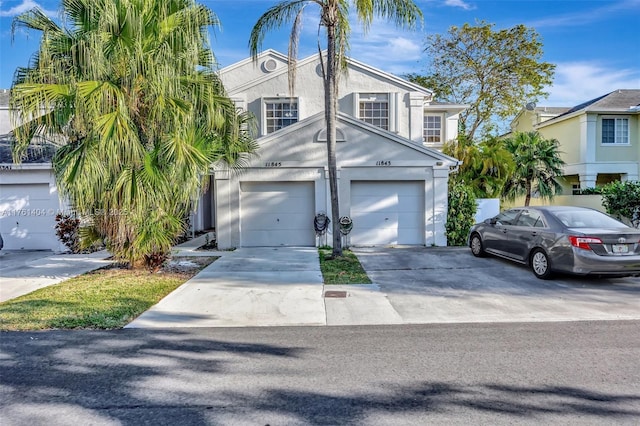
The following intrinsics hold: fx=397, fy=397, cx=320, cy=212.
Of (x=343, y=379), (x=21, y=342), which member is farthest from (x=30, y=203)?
(x=343, y=379)

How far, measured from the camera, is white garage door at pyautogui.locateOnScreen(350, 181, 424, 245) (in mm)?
13156

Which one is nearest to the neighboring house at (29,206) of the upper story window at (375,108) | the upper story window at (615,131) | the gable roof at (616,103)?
the upper story window at (375,108)

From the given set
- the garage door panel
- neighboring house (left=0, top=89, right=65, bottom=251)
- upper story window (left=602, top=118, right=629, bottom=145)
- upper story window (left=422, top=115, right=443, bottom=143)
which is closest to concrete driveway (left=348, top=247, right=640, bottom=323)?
the garage door panel

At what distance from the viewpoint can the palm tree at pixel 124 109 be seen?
759 centimetres

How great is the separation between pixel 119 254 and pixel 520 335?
8.04m

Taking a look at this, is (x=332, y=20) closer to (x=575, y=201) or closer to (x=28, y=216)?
(x=28, y=216)

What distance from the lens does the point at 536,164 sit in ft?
56.2

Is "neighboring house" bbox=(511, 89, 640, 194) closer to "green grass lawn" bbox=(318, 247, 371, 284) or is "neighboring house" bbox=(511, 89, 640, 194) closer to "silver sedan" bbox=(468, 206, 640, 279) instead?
"silver sedan" bbox=(468, 206, 640, 279)

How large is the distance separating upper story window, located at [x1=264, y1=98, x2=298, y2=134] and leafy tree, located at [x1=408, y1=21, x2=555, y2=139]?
14.5 metres

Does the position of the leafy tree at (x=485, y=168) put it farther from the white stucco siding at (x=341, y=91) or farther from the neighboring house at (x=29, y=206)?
the neighboring house at (x=29, y=206)

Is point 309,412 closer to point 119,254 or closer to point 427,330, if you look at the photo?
point 427,330

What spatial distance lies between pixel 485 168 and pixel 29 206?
1636 cm

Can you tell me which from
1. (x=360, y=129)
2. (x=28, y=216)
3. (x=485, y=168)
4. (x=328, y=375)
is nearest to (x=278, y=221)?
(x=360, y=129)

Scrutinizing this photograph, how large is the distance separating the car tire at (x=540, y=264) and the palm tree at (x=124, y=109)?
7319 mm
